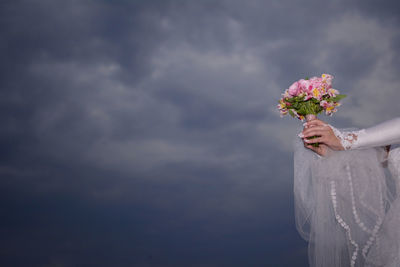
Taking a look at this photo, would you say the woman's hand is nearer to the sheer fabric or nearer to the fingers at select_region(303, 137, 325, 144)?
the fingers at select_region(303, 137, 325, 144)

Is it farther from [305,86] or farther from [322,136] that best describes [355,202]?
[305,86]

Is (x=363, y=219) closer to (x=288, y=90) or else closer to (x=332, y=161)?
(x=332, y=161)

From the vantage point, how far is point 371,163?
3969 millimetres

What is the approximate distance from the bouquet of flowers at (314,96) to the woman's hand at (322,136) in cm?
39

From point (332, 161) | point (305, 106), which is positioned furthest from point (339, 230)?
point (305, 106)

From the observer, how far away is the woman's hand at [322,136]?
3945mm

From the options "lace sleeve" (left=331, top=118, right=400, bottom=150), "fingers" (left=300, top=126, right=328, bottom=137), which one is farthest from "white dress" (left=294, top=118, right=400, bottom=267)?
"fingers" (left=300, top=126, right=328, bottom=137)

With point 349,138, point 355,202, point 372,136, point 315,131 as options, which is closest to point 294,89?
point 315,131

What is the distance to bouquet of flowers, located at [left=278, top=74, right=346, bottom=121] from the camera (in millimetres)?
4352

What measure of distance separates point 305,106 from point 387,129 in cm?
101

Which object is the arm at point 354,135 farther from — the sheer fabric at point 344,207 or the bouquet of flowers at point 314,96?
the bouquet of flowers at point 314,96

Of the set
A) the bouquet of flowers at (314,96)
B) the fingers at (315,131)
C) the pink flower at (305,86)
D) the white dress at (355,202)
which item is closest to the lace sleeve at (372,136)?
the white dress at (355,202)

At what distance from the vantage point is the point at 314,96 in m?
4.33

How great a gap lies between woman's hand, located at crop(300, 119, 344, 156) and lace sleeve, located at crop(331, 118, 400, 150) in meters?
0.06
